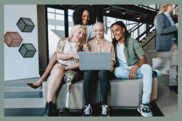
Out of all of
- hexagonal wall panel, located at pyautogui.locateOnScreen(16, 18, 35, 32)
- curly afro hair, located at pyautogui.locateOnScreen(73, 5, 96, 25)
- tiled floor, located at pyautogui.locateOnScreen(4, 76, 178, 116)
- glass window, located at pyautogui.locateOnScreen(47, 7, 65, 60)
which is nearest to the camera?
tiled floor, located at pyautogui.locateOnScreen(4, 76, 178, 116)

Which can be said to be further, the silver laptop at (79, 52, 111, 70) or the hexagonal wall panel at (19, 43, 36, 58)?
the hexagonal wall panel at (19, 43, 36, 58)

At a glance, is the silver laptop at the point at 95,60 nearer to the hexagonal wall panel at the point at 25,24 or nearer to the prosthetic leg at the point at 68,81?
the prosthetic leg at the point at 68,81

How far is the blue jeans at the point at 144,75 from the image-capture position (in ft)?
5.09

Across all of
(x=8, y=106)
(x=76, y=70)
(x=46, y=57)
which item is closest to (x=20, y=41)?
(x=46, y=57)

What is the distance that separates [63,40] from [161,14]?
3.85 ft

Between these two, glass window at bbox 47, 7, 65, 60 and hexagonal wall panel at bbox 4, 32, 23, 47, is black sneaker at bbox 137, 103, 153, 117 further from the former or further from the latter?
glass window at bbox 47, 7, 65, 60

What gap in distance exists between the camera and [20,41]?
3.83 m

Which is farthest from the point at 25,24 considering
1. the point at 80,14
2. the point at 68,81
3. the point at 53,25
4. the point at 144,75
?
the point at 144,75

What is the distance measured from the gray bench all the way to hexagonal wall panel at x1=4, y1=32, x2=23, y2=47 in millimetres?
2683

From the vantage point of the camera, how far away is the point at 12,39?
3674mm

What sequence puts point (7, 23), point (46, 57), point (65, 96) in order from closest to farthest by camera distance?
point (65, 96) → point (7, 23) → point (46, 57)

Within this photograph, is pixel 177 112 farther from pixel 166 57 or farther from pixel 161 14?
pixel 161 14

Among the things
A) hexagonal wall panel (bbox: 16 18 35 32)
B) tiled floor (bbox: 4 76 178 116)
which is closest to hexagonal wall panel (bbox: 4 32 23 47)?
hexagonal wall panel (bbox: 16 18 35 32)

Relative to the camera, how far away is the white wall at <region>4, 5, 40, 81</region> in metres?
3.67
